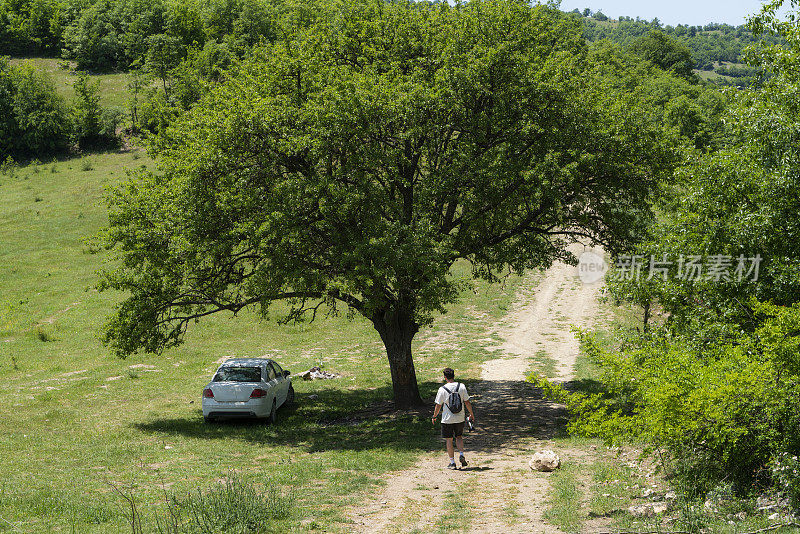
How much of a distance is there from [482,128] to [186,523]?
42.0ft

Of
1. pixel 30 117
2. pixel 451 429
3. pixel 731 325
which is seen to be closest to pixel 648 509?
pixel 731 325

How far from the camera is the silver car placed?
17516 mm

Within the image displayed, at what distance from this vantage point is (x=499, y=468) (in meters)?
13.2

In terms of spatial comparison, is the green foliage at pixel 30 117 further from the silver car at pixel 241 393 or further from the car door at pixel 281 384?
→ the silver car at pixel 241 393

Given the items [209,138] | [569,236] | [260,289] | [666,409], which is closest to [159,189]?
[209,138]

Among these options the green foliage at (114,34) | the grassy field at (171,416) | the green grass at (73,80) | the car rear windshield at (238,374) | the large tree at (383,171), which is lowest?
the grassy field at (171,416)

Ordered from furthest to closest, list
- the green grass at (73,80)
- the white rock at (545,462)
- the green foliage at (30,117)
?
1. the green grass at (73,80)
2. the green foliage at (30,117)
3. the white rock at (545,462)

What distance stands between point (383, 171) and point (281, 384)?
7.19 meters

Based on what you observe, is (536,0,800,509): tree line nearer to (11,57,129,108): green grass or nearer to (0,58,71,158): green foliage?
(0,58,71,158): green foliage

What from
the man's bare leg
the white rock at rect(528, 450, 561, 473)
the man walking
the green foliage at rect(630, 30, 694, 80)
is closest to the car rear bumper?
the man walking

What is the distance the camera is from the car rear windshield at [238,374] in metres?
17.9

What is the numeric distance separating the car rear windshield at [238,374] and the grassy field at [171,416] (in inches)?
52.9

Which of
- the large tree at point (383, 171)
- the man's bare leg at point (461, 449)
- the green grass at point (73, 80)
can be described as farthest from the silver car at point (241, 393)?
the green grass at point (73, 80)

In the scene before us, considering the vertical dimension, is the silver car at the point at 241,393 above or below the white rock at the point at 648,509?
below
